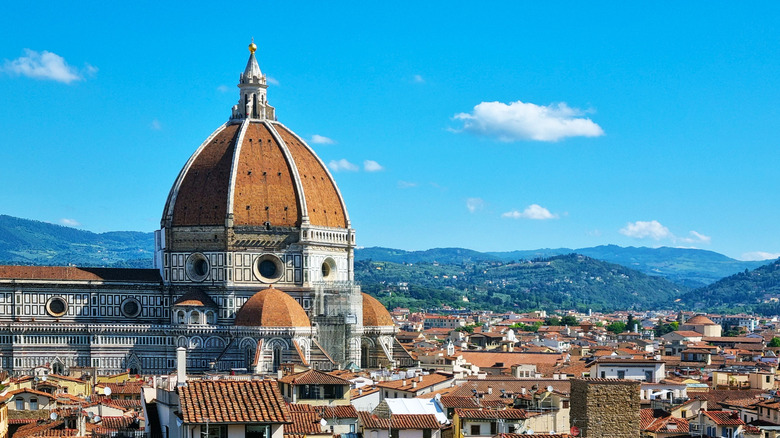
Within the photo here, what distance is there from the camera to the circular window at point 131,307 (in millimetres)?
87875

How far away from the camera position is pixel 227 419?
1798 cm

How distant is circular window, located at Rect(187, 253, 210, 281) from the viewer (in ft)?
293

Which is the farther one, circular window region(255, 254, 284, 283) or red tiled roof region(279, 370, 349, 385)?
circular window region(255, 254, 284, 283)

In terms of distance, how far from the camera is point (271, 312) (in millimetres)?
82500

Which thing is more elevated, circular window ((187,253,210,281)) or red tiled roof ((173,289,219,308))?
circular window ((187,253,210,281))

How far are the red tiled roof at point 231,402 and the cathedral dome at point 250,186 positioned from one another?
7020cm

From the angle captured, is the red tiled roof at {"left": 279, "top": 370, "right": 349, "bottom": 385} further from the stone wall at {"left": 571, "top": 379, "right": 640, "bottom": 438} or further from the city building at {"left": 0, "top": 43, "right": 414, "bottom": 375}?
the city building at {"left": 0, "top": 43, "right": 414, "bottom": 375}

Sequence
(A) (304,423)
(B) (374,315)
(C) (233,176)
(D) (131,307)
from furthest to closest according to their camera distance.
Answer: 1. (C) (233,176)
2. (B) (374,315)
3. (D) (131,307)
4. (A) (304,423)

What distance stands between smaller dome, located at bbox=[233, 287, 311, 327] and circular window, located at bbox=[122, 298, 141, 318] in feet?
23.9

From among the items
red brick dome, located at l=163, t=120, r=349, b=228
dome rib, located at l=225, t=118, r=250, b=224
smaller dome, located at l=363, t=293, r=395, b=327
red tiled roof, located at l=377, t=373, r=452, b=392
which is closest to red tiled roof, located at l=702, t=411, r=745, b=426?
red tiled roof, located at l=377, t=373, r=452, b=392

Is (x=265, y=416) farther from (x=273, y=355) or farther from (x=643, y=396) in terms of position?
(x=273, y=355)

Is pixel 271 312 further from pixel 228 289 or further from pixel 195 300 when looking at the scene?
pixel 228 289

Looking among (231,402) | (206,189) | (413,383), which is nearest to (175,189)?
(206,189)

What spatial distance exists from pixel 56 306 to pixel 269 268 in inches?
530
